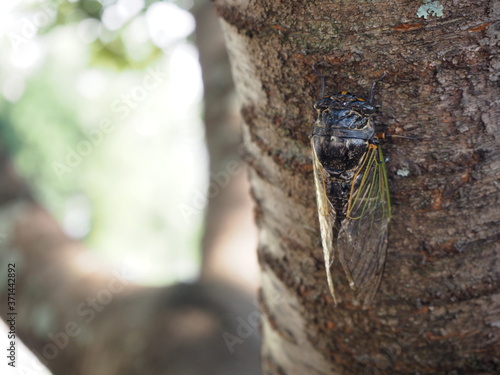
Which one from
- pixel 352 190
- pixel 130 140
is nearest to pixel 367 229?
pixel 352 190

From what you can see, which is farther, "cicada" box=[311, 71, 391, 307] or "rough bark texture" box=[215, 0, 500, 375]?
"cicada" box=[311, 71, 391, 307]

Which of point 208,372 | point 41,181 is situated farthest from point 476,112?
point 41,181

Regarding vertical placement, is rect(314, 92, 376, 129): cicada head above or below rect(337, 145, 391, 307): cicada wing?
above

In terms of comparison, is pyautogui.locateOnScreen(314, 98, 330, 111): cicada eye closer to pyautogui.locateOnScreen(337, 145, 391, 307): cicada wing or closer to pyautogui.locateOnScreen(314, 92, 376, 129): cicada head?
pyautogui.locateOnScreen(314, 92, 376, 129): cicada head

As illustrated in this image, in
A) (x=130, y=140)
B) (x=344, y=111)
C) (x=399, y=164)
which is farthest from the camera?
(x=130, y=140)

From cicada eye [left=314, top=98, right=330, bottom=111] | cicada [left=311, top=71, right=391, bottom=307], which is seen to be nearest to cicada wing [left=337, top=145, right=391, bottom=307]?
cicada [left=311, top=71, right=391, bottom=307]

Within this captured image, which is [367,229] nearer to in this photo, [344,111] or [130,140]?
[344,111]
